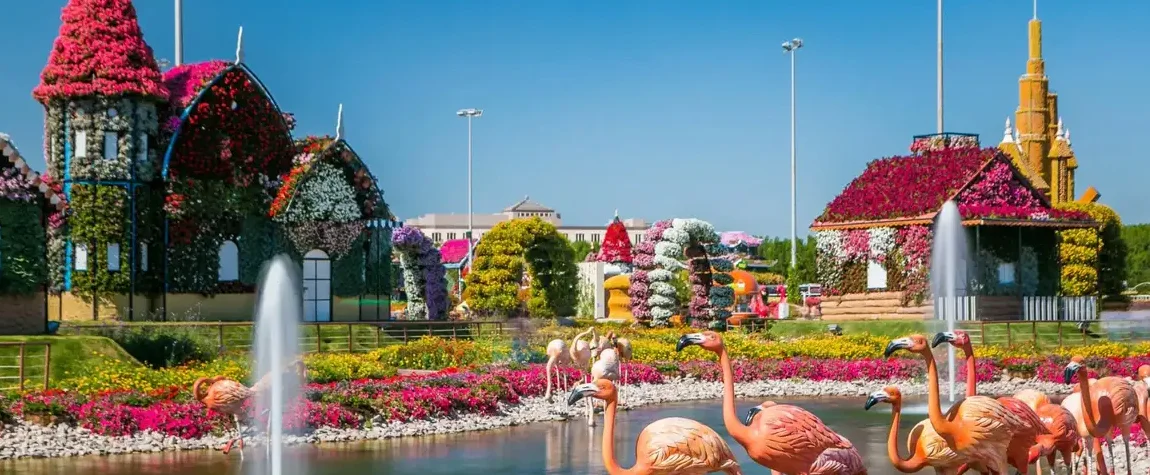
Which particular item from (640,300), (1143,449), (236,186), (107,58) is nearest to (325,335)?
(236,186)

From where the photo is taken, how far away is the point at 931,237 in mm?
40094

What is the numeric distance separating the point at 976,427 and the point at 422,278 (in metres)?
37.5

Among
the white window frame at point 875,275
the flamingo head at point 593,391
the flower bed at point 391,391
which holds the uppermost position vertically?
the white window frame at point 875,275

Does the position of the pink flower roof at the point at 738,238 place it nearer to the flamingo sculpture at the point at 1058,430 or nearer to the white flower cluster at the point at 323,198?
the white flower cluster at the point at 323,198

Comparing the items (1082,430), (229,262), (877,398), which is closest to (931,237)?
(229,262)

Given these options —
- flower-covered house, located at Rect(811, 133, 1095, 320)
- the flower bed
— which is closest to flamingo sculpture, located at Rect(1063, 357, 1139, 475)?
Result: the flower bed

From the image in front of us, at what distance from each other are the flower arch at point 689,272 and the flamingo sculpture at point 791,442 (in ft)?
97.2

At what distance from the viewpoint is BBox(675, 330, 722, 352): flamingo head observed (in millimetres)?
12356

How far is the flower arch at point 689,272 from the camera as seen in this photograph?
42688 millimetres

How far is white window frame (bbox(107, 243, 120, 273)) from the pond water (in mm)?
19024

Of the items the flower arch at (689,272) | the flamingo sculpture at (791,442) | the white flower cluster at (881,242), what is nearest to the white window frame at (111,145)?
the flower arch at (689,272)

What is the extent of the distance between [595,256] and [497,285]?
79.9ft

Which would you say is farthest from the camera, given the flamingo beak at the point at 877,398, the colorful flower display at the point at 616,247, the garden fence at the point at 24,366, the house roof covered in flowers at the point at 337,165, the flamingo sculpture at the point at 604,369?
the colorful flower display at the point at 616,247

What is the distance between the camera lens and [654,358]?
1281 inches
